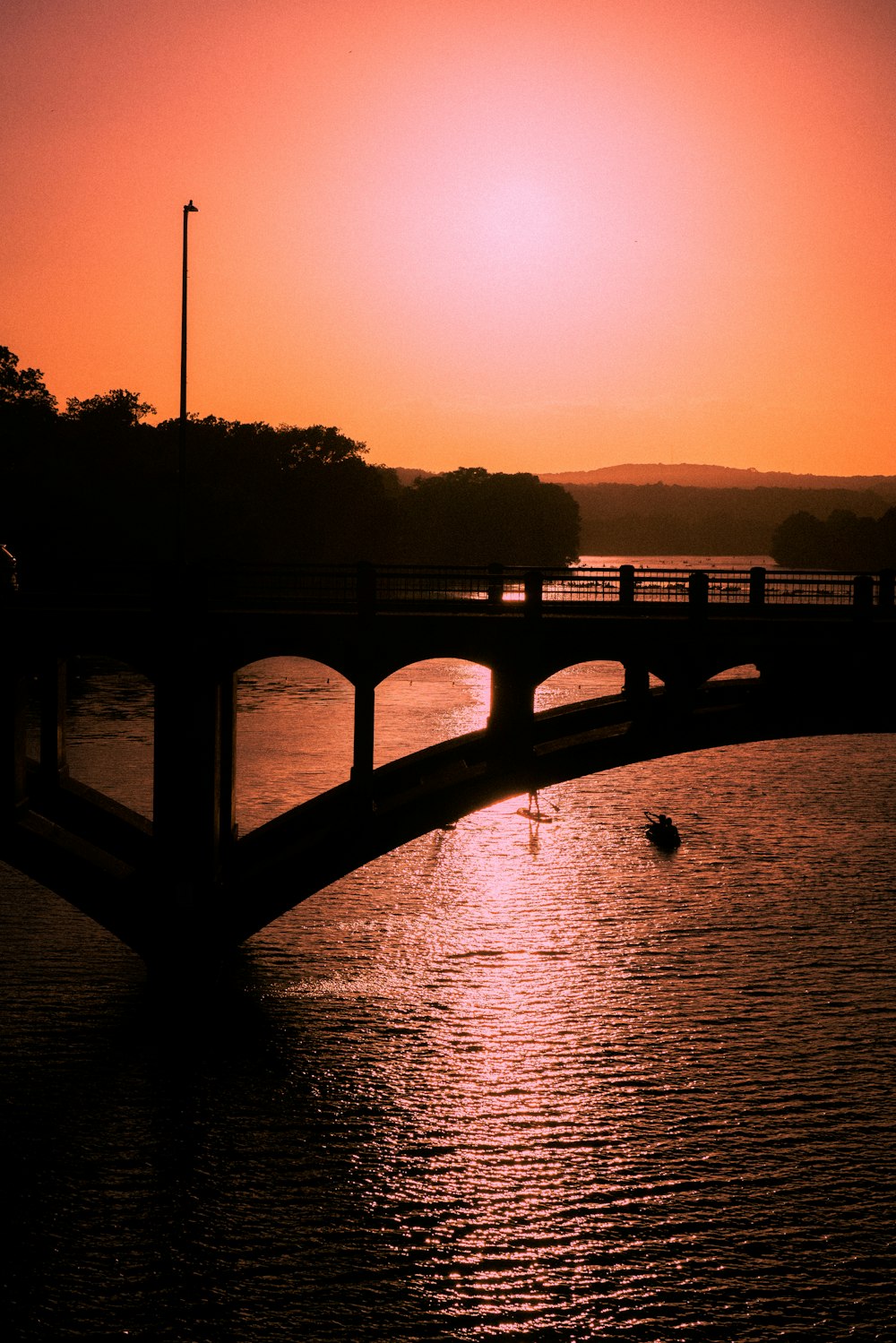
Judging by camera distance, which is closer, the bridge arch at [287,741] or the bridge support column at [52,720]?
the bridge support column at [52,720]

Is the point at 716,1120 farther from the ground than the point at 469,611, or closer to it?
closer to it

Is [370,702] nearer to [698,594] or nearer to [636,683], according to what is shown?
[636,683]

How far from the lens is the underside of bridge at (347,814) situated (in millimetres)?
24719

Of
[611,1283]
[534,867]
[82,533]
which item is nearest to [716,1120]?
[611,1283]

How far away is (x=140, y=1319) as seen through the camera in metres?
17.1

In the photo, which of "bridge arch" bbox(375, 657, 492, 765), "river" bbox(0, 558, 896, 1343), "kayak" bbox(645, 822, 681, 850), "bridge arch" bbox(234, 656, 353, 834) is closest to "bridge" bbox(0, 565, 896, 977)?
"river" bbox(0, 558, 896, 1343)

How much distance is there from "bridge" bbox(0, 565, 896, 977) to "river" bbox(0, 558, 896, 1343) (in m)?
3.10

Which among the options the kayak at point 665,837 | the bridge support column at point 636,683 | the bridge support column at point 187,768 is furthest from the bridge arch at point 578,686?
the bridge support column at point 187,768

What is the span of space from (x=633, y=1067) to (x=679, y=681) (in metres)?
7.34

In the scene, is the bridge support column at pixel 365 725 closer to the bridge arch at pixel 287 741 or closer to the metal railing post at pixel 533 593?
the metal railing post at pixel 533 593

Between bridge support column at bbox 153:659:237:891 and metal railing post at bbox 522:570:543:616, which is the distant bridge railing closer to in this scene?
metal railing post at bbox 522:570:543:616

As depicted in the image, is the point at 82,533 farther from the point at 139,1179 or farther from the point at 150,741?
the point at 139,1179

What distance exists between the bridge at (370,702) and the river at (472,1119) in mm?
3104

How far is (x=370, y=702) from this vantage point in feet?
78.4
